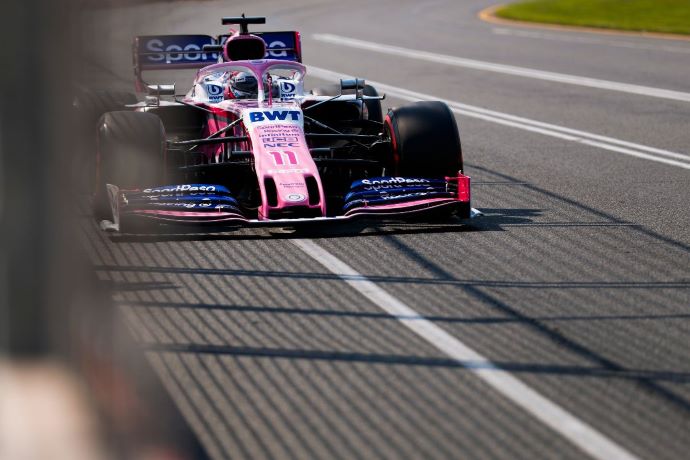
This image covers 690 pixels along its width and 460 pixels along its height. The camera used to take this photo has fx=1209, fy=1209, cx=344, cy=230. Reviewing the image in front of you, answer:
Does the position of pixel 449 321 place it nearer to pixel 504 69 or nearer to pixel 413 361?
pixel 413 361

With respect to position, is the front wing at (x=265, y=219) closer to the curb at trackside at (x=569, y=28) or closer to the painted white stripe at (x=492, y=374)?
the painted white stripe at (x=492, y=374)

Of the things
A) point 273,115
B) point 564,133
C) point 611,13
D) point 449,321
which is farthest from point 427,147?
point 611,13

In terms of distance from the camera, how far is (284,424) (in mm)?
4816

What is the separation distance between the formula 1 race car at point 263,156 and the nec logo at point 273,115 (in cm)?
1

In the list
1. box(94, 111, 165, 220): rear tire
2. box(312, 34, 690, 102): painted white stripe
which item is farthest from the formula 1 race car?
box(312, 34, 690, 102): painted white stripe

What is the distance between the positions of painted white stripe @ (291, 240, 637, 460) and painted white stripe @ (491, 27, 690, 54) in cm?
1854

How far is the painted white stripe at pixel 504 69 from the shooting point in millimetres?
18125

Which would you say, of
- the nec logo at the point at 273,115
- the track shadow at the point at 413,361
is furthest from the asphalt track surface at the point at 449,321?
the nec logo at the point at 273,115

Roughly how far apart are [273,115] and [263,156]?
2.00 feet

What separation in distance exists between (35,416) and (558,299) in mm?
4421

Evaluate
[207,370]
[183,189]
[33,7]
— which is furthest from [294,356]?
[33,7]

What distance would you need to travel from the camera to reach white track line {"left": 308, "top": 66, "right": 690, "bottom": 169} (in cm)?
1223

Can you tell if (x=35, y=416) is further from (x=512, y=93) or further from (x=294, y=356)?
(x=512, y=93)

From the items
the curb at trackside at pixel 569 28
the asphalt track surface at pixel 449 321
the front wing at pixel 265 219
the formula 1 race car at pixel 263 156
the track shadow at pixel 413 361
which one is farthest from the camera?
the curb at trackside at pixel 569 28
